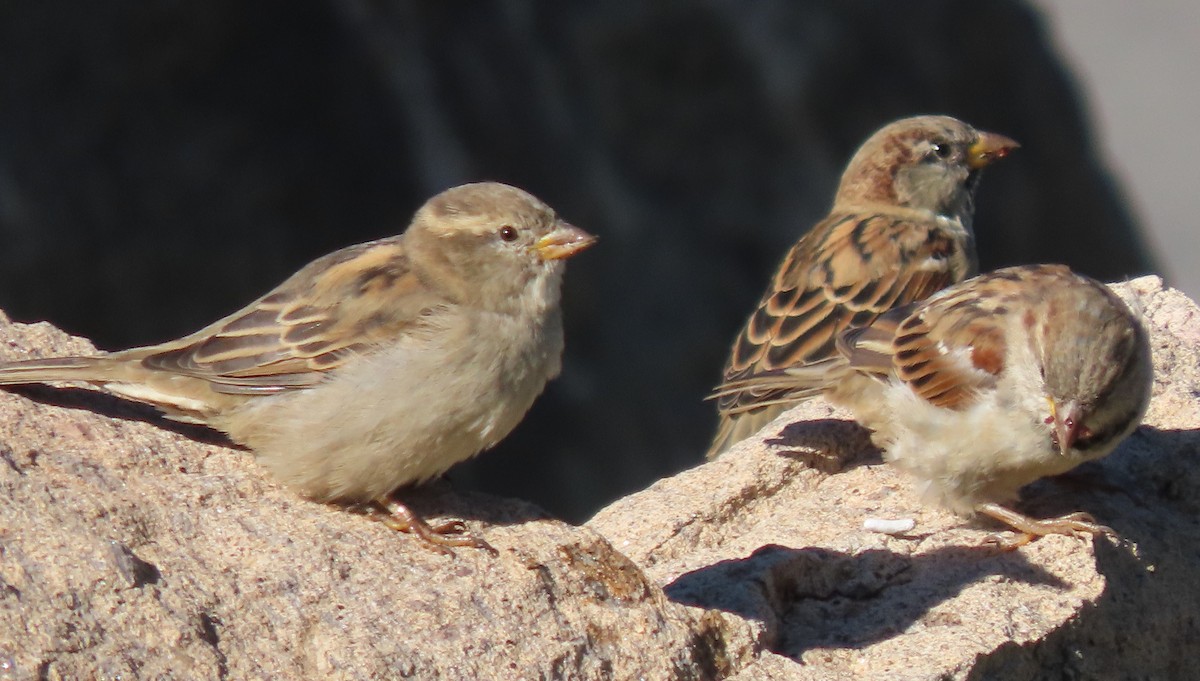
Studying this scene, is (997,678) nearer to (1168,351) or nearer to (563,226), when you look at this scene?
(563,226)

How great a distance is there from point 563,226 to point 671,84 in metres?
6.61

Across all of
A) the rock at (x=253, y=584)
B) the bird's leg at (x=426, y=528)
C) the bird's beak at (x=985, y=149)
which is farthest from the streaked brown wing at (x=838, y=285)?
the rock at (x=253, y=584)

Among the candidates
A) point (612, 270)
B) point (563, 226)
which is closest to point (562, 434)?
point (612, 270)

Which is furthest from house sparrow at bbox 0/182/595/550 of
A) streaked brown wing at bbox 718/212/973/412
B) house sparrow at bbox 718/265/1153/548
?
streaked brown wing at bbox 718/212/973/412

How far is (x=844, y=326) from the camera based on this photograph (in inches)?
242

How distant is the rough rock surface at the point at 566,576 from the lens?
3213 mm

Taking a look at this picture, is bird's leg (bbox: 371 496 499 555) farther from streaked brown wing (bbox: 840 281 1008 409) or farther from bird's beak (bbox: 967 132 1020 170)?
bird's beak (bbox: 967 132 1020 170)

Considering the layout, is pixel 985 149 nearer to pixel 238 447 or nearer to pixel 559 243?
pixel 559 243

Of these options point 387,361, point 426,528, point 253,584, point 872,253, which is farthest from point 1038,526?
point 253,584

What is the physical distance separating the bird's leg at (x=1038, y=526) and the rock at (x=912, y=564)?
31 millimetres

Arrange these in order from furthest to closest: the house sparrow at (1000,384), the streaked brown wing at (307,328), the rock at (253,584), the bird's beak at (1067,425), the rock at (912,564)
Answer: the house sparrow at (1000,384)
the bird's beak at (1067,425)
the streaked brown wing at (307,328)
the rock at (912,564)
the rock at (253,584)

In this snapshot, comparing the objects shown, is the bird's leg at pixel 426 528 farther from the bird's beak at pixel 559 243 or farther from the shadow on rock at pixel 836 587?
the bird's beak at pixel 559 243

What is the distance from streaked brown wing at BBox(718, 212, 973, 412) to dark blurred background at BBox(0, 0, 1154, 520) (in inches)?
152

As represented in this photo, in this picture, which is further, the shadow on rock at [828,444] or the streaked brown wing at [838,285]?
the streaked brown wing at [838,285]
